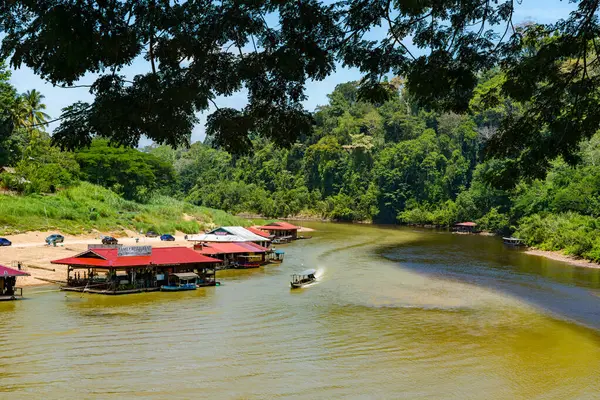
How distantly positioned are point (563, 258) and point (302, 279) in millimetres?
25267

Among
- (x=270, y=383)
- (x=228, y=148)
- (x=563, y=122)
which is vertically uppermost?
(x=563, y=122)

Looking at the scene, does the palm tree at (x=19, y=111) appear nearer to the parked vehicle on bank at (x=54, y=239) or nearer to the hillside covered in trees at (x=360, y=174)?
the hillside covered in trees at (x=360, y=174)

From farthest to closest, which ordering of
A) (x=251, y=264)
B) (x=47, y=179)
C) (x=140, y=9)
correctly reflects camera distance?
(x=47, y=179), (x=251, y=264), (x=140, y=9)

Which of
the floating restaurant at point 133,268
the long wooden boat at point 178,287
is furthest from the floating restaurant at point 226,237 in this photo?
the long wooden boat at point 178,287

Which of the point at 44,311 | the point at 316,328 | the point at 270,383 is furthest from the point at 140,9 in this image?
the point at 44,311

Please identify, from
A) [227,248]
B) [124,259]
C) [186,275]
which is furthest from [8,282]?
[227,248]

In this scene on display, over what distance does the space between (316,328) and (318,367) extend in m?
4.34

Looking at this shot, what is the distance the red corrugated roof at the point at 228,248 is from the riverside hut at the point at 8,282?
41.0 feet

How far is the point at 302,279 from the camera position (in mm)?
29438

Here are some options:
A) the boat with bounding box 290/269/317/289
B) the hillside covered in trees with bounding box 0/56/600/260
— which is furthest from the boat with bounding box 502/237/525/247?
the boat with bounding box 290/269/317/289

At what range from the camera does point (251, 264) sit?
3616 centimetres

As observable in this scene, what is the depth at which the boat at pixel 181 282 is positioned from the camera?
85.5 feet

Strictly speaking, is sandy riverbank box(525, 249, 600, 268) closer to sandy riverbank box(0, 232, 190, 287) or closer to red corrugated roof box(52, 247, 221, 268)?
red corrugated roof box(52, 247, 221, 268)

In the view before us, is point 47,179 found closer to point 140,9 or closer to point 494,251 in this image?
point 494,251
